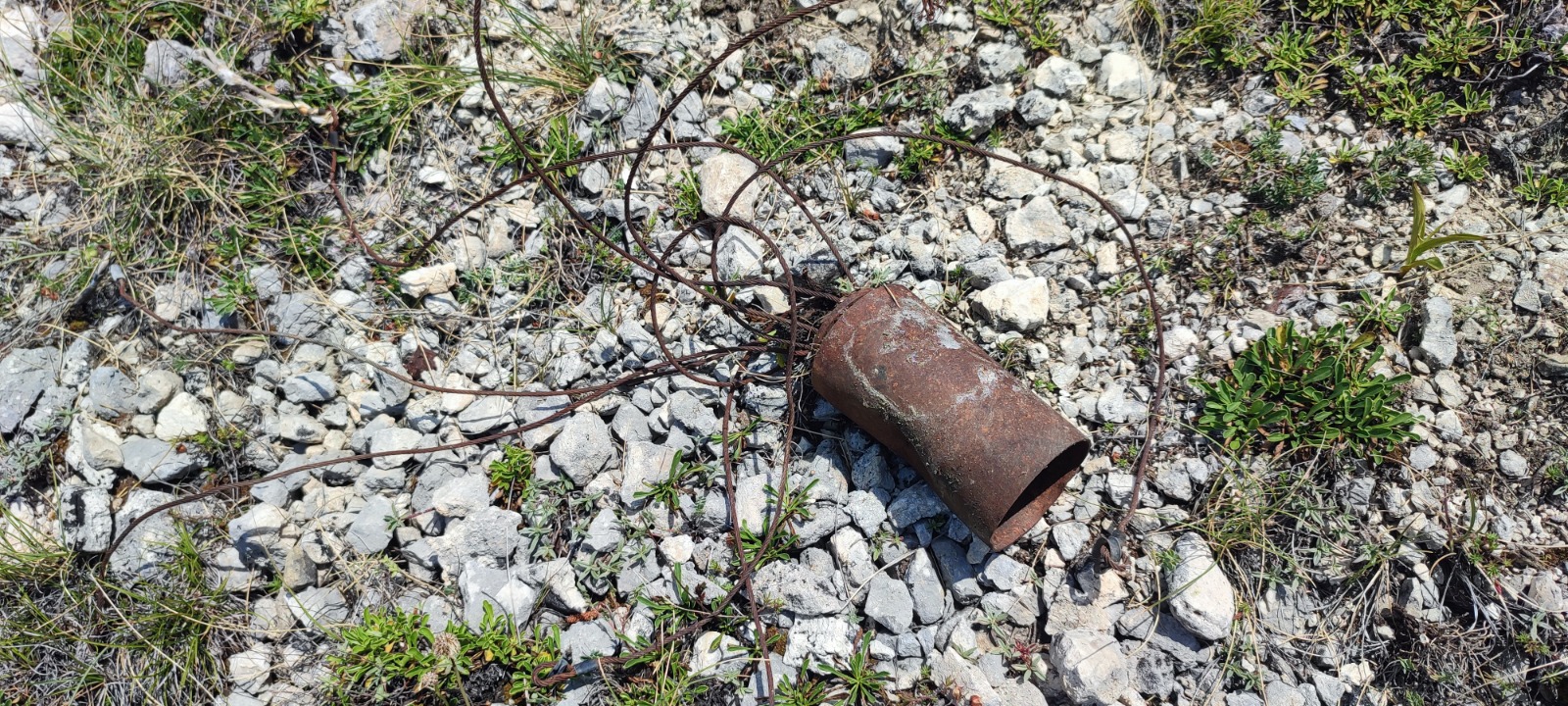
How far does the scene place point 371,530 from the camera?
274cm

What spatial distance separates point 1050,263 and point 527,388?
6.32 ft

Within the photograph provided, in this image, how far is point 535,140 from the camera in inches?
130

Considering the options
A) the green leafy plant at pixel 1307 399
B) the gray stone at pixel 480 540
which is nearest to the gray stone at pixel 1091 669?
the green leafy plant at pixel 1307 399

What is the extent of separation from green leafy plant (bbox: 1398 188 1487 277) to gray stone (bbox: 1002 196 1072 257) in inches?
41.2

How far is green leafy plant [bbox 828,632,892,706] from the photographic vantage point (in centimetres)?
241

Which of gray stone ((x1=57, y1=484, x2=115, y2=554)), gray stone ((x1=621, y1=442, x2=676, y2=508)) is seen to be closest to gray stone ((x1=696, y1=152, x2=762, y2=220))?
gray stone ((x1=621, y1=442, x2=676, y2=508))

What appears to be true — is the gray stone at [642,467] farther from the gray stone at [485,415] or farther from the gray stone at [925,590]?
the gray stone at [925,590]

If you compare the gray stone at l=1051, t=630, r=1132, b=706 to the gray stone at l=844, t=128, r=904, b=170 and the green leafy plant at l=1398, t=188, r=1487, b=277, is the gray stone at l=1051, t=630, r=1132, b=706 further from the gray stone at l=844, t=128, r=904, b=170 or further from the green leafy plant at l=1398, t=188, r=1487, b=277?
the gray stone at l=844, t=128, r=904, b=170

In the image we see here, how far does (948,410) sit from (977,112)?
1310mm

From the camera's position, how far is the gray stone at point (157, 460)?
289 centimetres

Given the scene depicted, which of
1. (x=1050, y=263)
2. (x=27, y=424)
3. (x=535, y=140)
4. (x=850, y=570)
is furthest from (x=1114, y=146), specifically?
(x=27, y=424)

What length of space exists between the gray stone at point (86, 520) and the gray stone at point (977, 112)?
3.31 metres

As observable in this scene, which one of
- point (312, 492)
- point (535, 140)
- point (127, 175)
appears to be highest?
point (127, 175)

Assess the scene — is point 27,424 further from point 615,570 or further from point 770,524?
point 770,524
